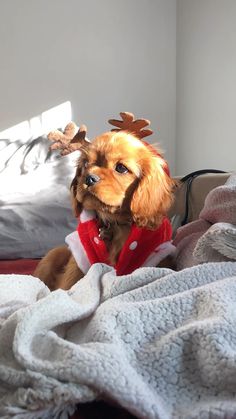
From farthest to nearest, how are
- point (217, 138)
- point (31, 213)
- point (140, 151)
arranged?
point (217, 138)
point (31, 213)
point (140, 151)

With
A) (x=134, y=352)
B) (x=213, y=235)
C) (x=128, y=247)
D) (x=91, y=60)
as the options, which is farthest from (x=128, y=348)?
(x=91, y=60)

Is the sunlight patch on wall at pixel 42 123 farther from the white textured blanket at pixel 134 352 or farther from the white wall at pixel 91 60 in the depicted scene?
the white textured blanket at pixel 134 352

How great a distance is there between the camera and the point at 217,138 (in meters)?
2.20

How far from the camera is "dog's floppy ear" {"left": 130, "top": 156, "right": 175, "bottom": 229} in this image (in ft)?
3.18

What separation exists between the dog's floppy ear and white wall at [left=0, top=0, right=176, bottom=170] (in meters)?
1.52

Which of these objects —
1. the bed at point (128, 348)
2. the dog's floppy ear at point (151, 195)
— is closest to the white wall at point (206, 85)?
the dog's floppy ear at point (151, 195)

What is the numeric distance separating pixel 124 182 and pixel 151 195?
65mm

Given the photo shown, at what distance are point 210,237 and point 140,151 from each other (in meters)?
0.38

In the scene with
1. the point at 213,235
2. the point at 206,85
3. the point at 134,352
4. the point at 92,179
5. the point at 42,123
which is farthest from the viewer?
the point at 42,123

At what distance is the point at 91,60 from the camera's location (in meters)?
2.49

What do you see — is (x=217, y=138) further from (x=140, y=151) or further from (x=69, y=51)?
(x=140, y=151)

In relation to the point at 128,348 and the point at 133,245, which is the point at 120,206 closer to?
the point at 133,245

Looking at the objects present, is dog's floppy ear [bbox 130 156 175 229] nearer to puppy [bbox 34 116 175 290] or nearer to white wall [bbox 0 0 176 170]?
puppy [bbox 34 116 175 290]

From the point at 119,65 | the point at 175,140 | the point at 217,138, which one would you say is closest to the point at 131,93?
the point at 119,65
